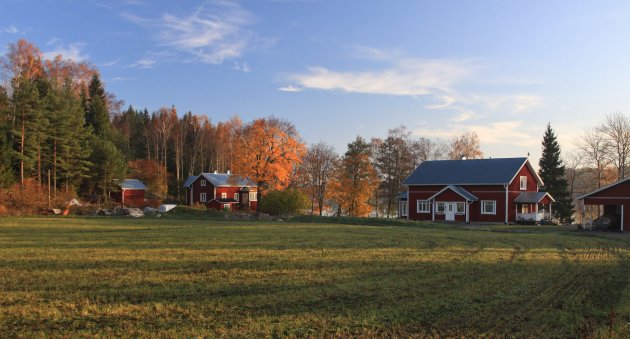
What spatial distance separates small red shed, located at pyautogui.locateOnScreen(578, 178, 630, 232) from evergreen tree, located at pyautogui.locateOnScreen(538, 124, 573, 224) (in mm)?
17962

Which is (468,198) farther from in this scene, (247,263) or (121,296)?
(121,296)

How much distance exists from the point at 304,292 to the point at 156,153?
71120mm

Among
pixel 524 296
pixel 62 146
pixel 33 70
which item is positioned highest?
pixel 33 70

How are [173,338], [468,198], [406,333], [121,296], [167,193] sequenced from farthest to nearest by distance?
1. [167,193]
2. [468,198]
3. [121,296]
4. [406,333]
5. [173,338]

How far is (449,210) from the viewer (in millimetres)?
47281

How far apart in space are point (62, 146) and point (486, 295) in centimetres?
4636

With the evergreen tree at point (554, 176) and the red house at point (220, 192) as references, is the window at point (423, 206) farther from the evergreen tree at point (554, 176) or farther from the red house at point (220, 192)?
the red house at point (220, 192)

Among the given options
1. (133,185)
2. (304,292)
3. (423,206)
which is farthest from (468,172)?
(133,185)

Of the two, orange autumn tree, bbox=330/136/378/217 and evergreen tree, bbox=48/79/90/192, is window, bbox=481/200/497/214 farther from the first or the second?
evergreen tree, bbox=48/79/90/192

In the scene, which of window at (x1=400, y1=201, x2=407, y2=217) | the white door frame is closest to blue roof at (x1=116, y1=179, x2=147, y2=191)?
window at (x1=400, y1=201, x2=407, y2=217)

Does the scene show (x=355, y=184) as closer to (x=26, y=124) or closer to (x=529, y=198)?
(x=529, y=198)

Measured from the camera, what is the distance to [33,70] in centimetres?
5516

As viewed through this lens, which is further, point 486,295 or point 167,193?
point 167,193

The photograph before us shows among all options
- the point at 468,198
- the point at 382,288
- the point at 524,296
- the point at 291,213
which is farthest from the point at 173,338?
the point at 468,198
